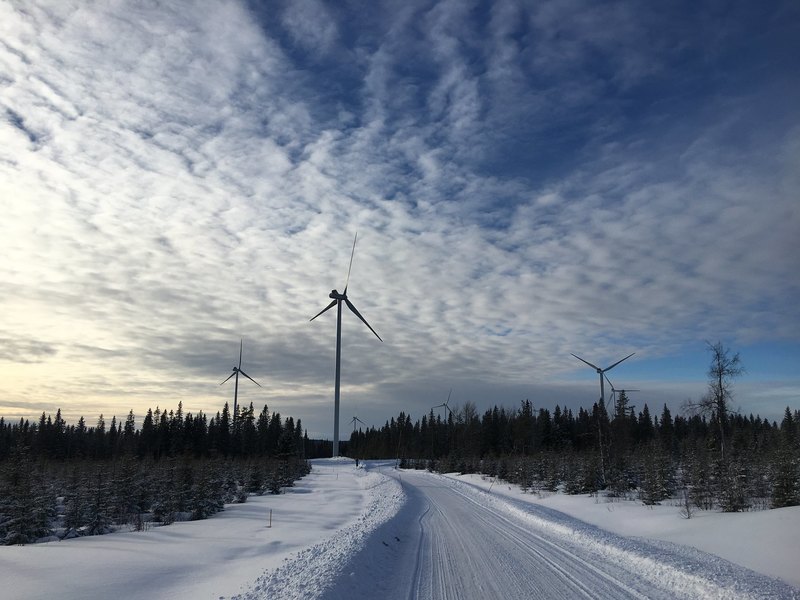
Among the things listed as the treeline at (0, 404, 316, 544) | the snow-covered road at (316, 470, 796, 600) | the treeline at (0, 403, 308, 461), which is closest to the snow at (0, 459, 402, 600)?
the snow-covered road at (316, 470, 796, 600)

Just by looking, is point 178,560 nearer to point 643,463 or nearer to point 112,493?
point 112,493

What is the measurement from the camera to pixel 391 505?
85.1ft

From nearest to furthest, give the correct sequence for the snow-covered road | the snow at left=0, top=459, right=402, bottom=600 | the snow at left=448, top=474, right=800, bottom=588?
1. the snow-covered road
2. the snow at left=0, top=459, right=402, bottom=600
3. the snow at left=448, top=474, right=800, bottom=588

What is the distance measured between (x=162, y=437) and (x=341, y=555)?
302ft

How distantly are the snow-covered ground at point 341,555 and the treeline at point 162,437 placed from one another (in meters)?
54.8

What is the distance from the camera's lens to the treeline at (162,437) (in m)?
89.1

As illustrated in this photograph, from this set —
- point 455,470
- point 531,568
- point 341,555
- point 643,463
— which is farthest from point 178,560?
point 455,470

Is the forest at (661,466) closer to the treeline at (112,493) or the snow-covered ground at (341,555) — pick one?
the snow-covered ground at (341,555)

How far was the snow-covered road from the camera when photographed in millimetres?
9852

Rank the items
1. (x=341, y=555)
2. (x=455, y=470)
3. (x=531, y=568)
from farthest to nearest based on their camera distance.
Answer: (x=455, y=470) → (x=341, y=555) → (x=531, y=568)

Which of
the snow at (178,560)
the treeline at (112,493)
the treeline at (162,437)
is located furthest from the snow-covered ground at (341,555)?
the treeline at (162,437)

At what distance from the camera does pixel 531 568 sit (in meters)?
11.9

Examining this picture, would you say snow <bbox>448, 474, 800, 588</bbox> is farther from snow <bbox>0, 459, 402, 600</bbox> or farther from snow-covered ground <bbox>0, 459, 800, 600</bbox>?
snow <bbox>0, 459, 402, 600</bbox>

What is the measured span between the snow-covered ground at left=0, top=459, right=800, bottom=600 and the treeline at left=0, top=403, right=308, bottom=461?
2157 inches
